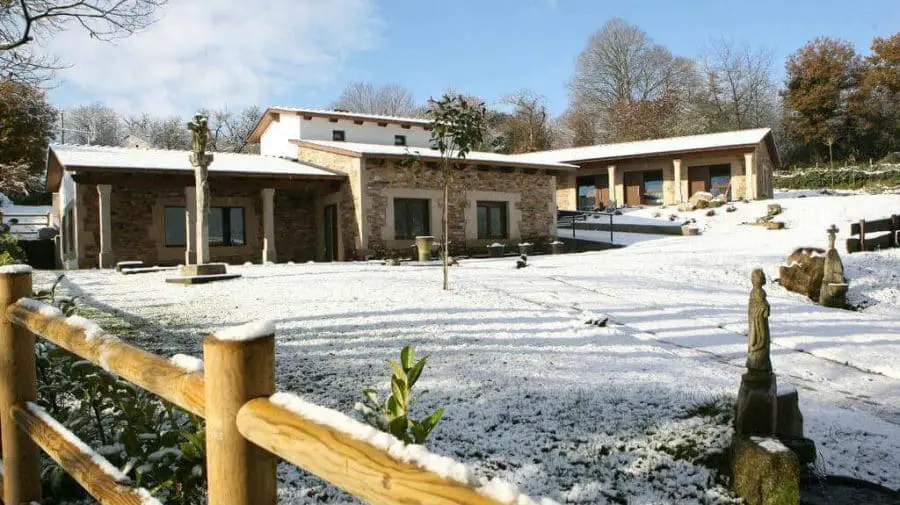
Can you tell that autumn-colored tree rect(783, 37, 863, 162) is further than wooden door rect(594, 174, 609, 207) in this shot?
Yes

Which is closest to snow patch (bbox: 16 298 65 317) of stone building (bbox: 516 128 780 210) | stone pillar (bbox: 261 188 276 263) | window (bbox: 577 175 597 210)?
stone pillar (bbox: 261 188 276 263)

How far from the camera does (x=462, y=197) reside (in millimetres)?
18734

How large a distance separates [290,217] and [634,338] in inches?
557

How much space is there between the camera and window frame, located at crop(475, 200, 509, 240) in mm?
19375

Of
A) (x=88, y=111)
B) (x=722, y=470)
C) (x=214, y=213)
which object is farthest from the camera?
(x=88, y=111)

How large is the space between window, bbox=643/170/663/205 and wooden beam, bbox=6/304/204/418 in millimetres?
29531

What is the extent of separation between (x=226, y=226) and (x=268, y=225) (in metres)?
1.54

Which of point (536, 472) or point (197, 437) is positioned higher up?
point (197, 437)

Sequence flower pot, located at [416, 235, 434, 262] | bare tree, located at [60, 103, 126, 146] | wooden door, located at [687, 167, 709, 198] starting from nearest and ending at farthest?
flower pot, located at [416, 235, 434, 262] < wooden door, located at [687, 167, 709, 198] < bare tree, located at [60, 103, 126, 146]

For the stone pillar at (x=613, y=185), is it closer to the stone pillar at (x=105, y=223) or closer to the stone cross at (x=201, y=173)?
the stone cross at (x=201, y=173)

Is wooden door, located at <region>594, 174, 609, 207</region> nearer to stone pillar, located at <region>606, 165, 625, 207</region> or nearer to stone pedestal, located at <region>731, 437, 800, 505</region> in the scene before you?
stone pillar, located at <region>606, 165, 625, 207</region>

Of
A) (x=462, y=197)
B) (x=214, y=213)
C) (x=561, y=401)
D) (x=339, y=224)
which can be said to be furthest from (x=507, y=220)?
(x=561, y=401)

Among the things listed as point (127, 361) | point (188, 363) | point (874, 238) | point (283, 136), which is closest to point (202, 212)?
point (127, 361)

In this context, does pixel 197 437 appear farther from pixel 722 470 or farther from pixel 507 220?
pixel 507 220
